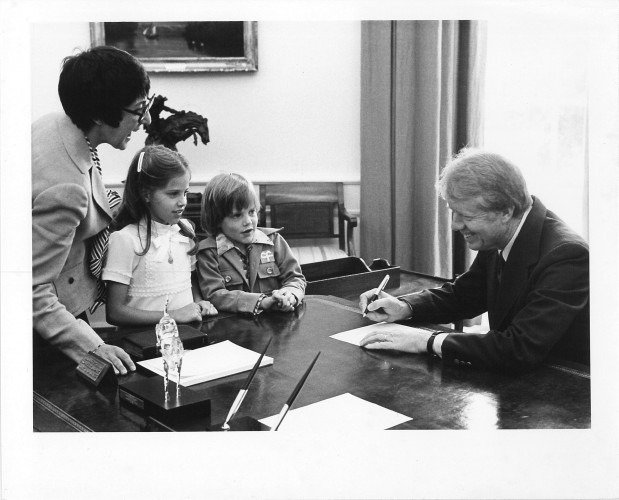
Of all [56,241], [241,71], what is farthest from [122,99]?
[241,71]

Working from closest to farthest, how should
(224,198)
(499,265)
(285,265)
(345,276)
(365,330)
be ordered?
(365,330) → (499,265) → (224,198) → (285,265) → (345,276)

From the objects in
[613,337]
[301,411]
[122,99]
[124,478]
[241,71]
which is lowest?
[124,478]

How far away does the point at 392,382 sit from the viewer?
70.4 inches

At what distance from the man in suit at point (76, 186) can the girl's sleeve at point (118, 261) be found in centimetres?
8

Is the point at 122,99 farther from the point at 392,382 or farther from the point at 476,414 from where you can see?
the point at 476,414

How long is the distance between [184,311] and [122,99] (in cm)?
72

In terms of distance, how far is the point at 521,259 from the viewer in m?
2.13

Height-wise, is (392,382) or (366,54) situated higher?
(366,54)

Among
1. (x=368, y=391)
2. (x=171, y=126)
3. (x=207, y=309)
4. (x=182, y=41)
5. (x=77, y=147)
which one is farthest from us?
(x=182, y=41)

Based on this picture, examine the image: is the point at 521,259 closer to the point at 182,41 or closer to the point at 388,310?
the point at 388,310

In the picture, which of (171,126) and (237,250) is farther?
(171,126)

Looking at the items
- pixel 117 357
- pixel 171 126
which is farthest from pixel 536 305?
pixel 171 126

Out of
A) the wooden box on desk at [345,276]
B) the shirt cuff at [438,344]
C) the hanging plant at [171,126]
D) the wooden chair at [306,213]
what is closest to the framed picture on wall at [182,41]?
the hanging plant at [171,126]

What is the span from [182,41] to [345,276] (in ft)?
7.98
